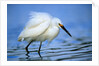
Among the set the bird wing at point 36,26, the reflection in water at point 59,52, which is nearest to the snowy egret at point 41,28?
the bird wing at point 36,26

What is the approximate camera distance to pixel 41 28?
3.95 meters

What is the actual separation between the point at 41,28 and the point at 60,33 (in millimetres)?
344

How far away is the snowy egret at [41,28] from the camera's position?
396cm

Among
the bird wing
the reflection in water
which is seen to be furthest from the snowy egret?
the reflection in water

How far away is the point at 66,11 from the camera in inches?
161

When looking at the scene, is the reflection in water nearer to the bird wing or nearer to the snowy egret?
the snowy egret

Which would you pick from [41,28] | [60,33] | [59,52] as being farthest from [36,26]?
[59,52]

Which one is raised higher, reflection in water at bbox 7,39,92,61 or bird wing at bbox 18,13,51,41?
bird wing at bbox 18,13,51,41

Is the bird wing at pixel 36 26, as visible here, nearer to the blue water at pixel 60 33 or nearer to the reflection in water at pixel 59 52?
the blue water at pixel 60 33

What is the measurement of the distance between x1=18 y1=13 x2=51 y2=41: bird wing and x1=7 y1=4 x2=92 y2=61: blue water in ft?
A: 0.30

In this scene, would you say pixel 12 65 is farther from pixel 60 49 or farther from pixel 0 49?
pixel 60 49

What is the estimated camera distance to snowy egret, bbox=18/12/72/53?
3963 mm

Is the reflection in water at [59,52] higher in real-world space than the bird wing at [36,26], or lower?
lower

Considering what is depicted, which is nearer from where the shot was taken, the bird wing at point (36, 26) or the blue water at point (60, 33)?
the bird wing at point (36, 26)
